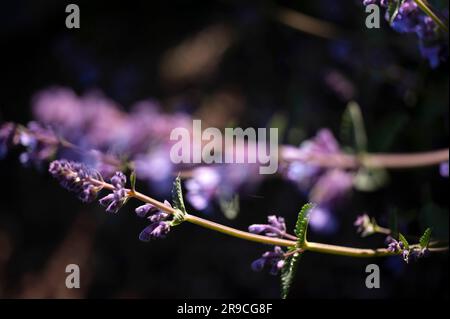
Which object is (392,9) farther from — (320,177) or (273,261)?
(320,177)

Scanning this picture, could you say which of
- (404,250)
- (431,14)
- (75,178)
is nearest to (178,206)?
(75,178)

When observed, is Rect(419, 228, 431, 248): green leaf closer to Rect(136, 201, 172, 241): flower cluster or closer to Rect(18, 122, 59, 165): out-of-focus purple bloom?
Rect(136, 201, 172, 241): flower cluster

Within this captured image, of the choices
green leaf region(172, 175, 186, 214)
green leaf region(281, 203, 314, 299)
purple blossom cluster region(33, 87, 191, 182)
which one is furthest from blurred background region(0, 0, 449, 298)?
green leaf region(172, 175, 186, 214)

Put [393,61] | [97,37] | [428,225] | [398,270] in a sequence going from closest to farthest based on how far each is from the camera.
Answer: [428,225] < [398,270] < [393,61] < [97,37]

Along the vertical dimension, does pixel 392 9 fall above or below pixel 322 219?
above

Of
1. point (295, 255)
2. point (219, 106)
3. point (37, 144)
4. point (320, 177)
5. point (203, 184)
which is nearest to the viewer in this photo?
point (295, 255)

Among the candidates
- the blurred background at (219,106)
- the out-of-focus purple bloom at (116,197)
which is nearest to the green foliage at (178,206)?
the out-of-focus purple bloom at (116,197)

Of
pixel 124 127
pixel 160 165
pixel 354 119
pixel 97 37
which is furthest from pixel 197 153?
pixel 97 37

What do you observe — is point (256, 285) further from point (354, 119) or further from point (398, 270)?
point (354, 119)
